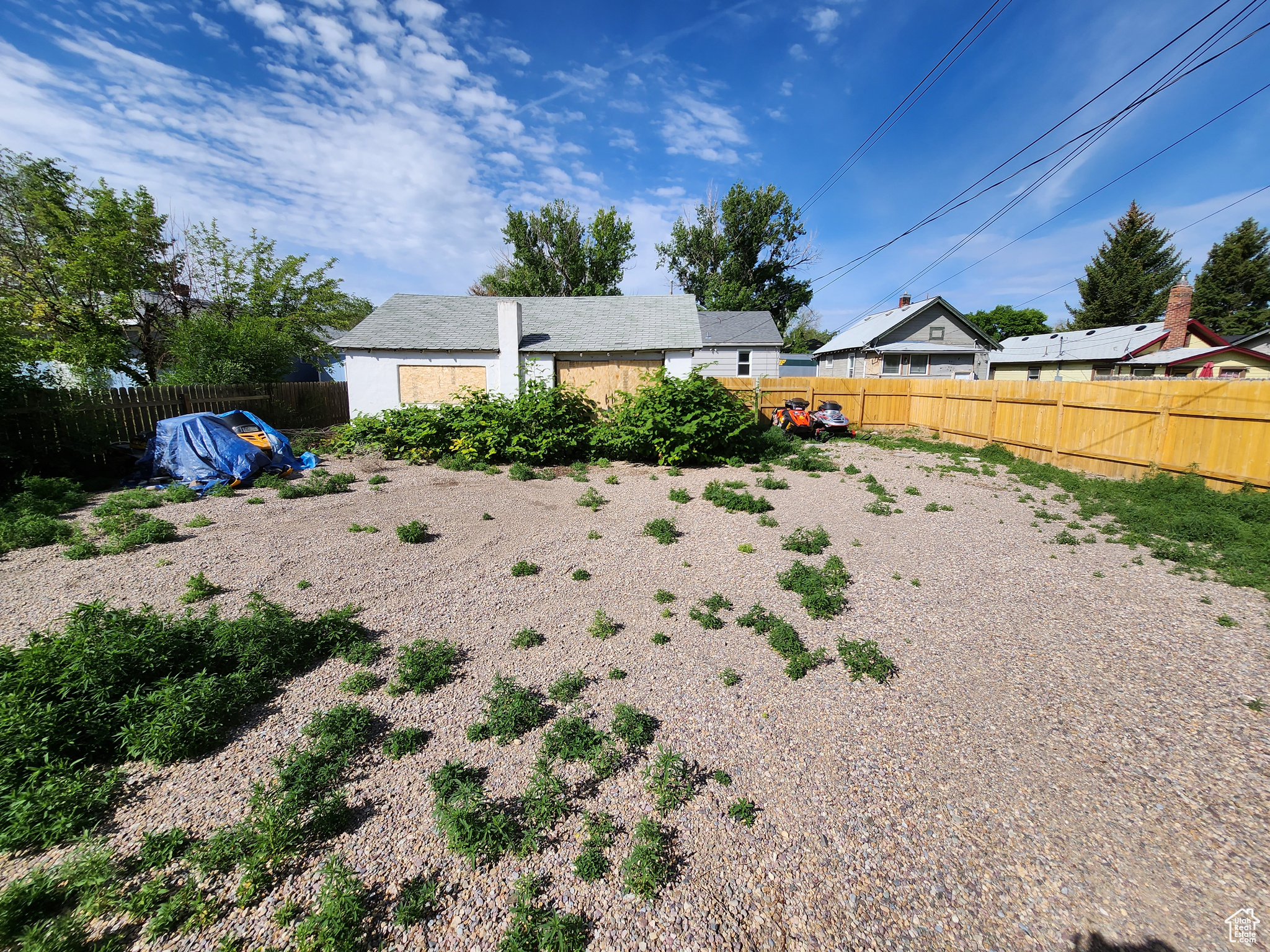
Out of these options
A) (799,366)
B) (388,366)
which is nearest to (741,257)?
(799,366)

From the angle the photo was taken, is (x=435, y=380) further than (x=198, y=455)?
Yes

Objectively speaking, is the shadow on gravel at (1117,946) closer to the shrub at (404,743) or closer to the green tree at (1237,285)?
the shrub at (404,743)

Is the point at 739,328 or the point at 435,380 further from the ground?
the point at 739,328

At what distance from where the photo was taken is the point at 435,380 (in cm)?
1564

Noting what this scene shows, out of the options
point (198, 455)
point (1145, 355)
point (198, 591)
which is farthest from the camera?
point (1145, 355)

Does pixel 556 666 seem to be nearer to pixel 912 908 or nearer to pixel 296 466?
pixel 912 908

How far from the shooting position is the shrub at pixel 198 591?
490 cm

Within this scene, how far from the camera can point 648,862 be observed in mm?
2504

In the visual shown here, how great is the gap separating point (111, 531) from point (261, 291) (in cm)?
1941

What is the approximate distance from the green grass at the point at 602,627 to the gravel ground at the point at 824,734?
13 centimetres

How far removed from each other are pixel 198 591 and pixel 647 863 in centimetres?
515

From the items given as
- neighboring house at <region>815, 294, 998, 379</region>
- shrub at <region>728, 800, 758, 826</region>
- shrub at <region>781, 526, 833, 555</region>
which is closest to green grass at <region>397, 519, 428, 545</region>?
shrub at <region>781, 526, 833, 555</region>

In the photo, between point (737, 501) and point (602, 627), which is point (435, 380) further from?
point (602, 627)

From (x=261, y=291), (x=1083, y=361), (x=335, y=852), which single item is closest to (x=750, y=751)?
(x=335, y=852)
